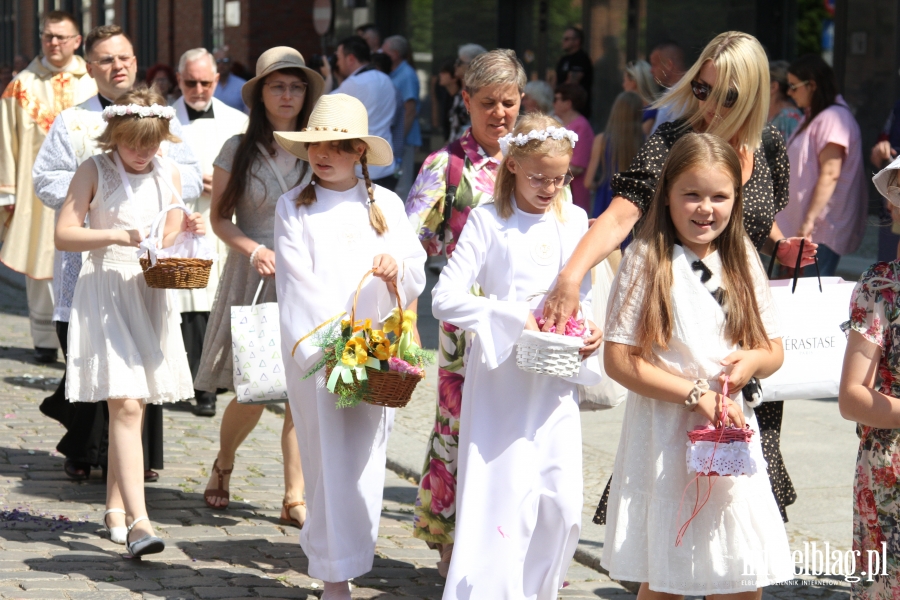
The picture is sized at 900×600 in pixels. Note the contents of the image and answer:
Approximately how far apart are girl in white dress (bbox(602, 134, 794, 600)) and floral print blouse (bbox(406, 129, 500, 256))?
122 centimetres

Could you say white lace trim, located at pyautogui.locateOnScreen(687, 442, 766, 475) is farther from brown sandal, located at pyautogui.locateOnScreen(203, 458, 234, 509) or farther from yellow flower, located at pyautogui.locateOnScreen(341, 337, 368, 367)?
brown sandal, located at pyautogui.locateOnScreen(203, 458, 234, 509)

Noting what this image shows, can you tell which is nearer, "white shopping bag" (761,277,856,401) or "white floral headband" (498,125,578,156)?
"white floral headband" (498,125,578,156)

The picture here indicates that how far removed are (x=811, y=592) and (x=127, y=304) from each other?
9.73ft

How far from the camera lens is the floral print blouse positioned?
4902 millimetres

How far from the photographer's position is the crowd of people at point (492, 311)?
3631mm

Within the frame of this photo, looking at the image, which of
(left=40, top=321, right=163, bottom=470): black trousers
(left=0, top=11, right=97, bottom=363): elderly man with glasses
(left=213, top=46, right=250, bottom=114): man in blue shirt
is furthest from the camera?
(left=213, top=46, right=250, bottom=114): man in blue shirt

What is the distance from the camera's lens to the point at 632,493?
3707mm

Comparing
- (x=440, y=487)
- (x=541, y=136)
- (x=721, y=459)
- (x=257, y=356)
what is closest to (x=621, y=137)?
(x=257, y=356)

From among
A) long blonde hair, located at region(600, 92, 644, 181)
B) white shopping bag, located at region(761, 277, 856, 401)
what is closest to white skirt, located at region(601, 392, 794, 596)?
white shopping bag, located at region(761, 277, 856, 401)

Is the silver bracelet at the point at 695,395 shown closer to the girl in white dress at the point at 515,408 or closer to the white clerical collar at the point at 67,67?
the girl in white dress at the point at 515,408

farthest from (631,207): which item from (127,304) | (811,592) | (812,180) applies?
(812,180)

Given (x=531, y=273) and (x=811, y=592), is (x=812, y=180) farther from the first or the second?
(x=531, y=273)

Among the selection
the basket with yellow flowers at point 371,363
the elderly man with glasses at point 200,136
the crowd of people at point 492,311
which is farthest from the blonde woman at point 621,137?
the basket with yellow flowers at point 371,363

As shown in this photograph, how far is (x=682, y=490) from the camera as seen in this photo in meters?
3.66
